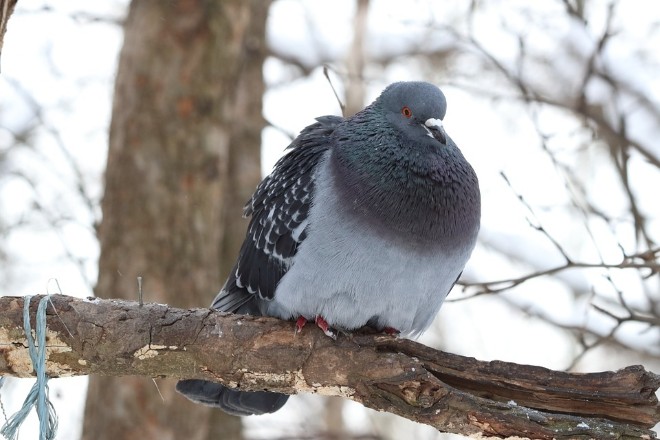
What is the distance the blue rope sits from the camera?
3.49 metres

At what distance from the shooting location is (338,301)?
4.36 meters

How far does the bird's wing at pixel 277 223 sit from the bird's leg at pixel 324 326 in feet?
1.54

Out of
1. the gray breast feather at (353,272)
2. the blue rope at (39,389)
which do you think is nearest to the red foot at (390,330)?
the gray breast feather at (353,272)

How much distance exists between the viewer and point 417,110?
15.4 feet

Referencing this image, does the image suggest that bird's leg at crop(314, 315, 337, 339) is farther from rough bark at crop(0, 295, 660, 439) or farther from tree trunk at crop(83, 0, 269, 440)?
tree trunk at crop(83, 0, 269, 440)

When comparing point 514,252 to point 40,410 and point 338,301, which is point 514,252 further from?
point 40,410

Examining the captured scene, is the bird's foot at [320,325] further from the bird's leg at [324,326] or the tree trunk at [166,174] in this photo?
the tree trunk at [166,174]

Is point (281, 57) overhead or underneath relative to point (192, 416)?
overhead

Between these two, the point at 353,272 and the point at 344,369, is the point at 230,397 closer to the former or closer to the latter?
the point at 344,369

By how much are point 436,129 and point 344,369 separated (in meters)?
1.56

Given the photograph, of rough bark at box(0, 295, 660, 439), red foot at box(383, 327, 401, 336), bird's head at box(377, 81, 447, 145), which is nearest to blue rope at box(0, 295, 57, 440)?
rough bark at box(0, 295, 660, 439)

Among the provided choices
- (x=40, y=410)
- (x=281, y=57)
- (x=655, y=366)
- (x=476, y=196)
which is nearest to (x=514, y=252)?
(x=655, y=366)

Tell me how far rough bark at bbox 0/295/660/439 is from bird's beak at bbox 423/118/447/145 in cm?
127

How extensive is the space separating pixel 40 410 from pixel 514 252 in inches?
358
